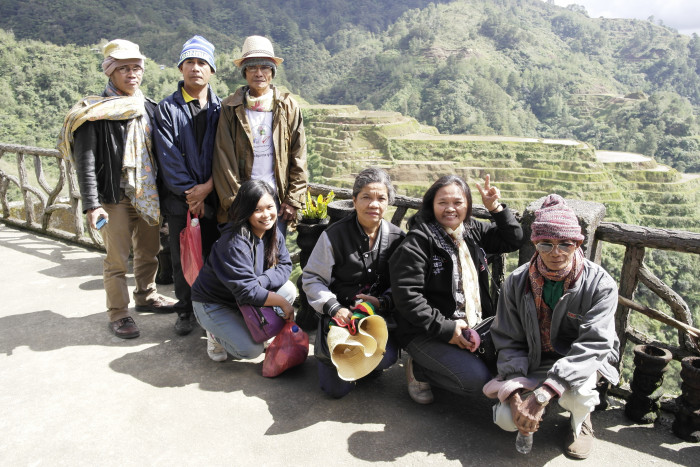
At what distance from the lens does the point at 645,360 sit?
2.21 metres

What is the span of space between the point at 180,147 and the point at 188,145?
0.05 metres

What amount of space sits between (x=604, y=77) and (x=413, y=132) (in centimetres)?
5477

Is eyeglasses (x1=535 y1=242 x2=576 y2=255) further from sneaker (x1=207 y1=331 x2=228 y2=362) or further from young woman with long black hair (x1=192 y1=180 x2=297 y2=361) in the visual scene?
sneaker (x1=207 y1=331 x2=228 y2=362)

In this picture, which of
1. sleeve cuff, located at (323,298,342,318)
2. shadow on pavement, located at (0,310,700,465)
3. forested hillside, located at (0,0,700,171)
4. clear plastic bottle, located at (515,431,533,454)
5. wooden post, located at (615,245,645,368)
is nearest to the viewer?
clear plastic bottle, located at (515,431,533,454)

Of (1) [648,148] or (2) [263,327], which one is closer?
(2) [263,327]

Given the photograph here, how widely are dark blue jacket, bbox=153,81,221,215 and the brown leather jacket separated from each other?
0.32ft

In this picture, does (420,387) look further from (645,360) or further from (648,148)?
(648,148)

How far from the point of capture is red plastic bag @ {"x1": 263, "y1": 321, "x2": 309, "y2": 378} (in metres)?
2.61

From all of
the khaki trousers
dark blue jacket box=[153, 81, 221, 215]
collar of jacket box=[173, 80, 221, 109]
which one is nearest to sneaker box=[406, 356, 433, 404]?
dark blue jacket box=[153, 81, 221, 215]

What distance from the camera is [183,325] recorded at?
10.1 ft

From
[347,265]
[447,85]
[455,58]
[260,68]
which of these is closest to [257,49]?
[260,68]

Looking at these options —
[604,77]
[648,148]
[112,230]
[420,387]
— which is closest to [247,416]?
[420,387]

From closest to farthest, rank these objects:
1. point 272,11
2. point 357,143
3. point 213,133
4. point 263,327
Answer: point 263,327 → point 213,133 → point 357,143 → point 272,11

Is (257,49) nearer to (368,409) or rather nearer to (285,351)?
(285,351)
